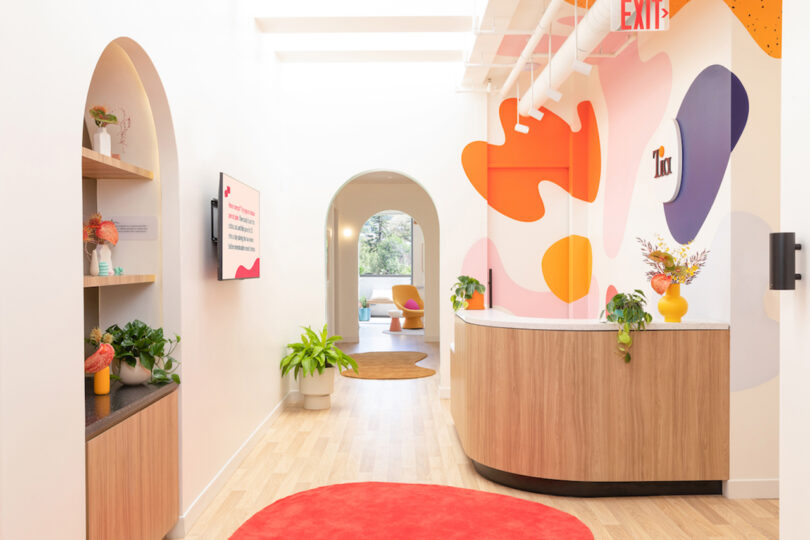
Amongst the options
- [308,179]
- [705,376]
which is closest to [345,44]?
[308,179]

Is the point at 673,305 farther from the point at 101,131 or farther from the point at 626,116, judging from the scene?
the point at 101,131

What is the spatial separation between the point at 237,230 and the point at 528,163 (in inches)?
135

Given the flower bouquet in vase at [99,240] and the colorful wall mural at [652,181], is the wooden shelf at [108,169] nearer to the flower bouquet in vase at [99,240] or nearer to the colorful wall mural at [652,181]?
the flower bouquet in vase at [99,240]

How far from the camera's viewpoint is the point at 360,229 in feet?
35.9

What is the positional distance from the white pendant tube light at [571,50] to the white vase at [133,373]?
10.2ft

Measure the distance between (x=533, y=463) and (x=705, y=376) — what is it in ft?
3.78

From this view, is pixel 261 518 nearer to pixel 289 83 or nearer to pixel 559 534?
pixel 559 534

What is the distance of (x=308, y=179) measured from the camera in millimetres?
6371

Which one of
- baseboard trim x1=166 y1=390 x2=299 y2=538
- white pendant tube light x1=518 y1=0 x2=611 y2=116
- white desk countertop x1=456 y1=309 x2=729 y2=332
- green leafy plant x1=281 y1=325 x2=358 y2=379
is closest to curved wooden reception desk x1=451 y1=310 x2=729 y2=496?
white desk countertop x1=456 y1=309 x2=729 y2=332

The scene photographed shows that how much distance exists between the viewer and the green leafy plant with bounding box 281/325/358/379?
5.78m

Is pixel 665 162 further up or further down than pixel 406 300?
further up

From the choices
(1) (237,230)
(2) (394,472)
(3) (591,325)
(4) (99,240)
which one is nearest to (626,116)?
(3) (591,325)

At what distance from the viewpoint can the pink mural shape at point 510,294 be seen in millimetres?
6320

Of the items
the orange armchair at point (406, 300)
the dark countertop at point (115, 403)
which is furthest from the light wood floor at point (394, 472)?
the orange armchair at point (406, 300)
